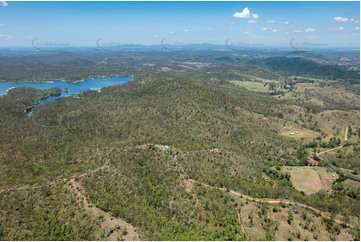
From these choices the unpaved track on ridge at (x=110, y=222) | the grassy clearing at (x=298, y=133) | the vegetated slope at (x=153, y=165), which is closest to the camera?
the unpaved track on ridge at (x=110, y=222)

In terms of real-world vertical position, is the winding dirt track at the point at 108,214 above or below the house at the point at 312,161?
above

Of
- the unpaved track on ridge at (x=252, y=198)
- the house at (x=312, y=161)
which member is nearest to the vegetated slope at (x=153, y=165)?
the unpaved track on ridge at (x=252, y=198)

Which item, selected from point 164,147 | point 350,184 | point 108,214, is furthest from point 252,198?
point 350,184

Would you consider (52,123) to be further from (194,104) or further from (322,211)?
(322,211)

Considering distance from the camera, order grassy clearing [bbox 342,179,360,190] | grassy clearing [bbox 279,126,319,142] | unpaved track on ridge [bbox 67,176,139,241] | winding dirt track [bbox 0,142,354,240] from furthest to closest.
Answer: grassy clearing [bbox 279,126,319,142]
grassy clearing [bbox 342,179,360,190]
winding dirt track [bbox 0,142,354,240]
unpaved track on ridge [bbox 67,176,139,241]

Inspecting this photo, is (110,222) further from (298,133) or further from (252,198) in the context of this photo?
(298,133)

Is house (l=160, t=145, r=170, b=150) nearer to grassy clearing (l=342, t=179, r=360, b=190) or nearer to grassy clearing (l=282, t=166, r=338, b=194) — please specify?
grassy clearing (l=282, t=166, r=338, b=194)

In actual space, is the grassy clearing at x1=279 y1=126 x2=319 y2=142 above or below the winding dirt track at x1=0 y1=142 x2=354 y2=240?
below

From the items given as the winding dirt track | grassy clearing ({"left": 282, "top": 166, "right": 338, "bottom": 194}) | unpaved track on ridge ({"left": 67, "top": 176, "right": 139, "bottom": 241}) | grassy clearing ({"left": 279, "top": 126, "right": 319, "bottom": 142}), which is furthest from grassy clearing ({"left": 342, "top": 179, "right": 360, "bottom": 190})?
unpaved track on ridge ({"left": 67, "top": 176, "right": 139, "bottom": 241})

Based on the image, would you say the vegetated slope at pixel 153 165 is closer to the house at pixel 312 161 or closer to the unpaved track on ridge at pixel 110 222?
the unpaved track on ridge at pixel 110 222
